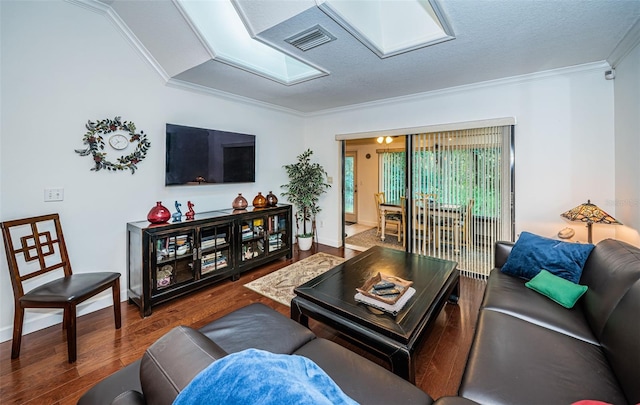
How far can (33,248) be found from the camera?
207 centimetres

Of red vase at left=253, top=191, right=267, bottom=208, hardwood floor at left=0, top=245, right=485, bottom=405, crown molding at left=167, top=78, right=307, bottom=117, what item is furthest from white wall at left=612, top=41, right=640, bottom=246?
crown molding at left=167, top=78, right=307, bottom=117

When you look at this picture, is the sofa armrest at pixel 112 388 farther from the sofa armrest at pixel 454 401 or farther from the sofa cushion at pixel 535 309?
the sofa cushion at pixel 535 309

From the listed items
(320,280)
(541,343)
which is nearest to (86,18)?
(320,280)

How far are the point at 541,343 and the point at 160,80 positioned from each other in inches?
154

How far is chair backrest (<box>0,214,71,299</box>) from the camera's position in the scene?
1.91 meters

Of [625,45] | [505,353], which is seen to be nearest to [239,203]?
[505,353]

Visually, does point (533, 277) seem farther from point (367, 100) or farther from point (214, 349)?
point (367, 100)

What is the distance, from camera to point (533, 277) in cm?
210

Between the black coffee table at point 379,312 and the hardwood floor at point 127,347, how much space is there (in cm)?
32

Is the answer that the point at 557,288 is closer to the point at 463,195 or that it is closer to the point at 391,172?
the point at 463,195

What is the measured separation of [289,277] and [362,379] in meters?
2.23

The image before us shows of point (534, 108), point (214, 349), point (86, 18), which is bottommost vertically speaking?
point (214, 349)

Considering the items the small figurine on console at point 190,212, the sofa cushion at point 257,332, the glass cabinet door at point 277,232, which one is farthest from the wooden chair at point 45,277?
the glass cabinet door at point 277,232

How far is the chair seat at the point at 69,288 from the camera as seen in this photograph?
5.98ft
